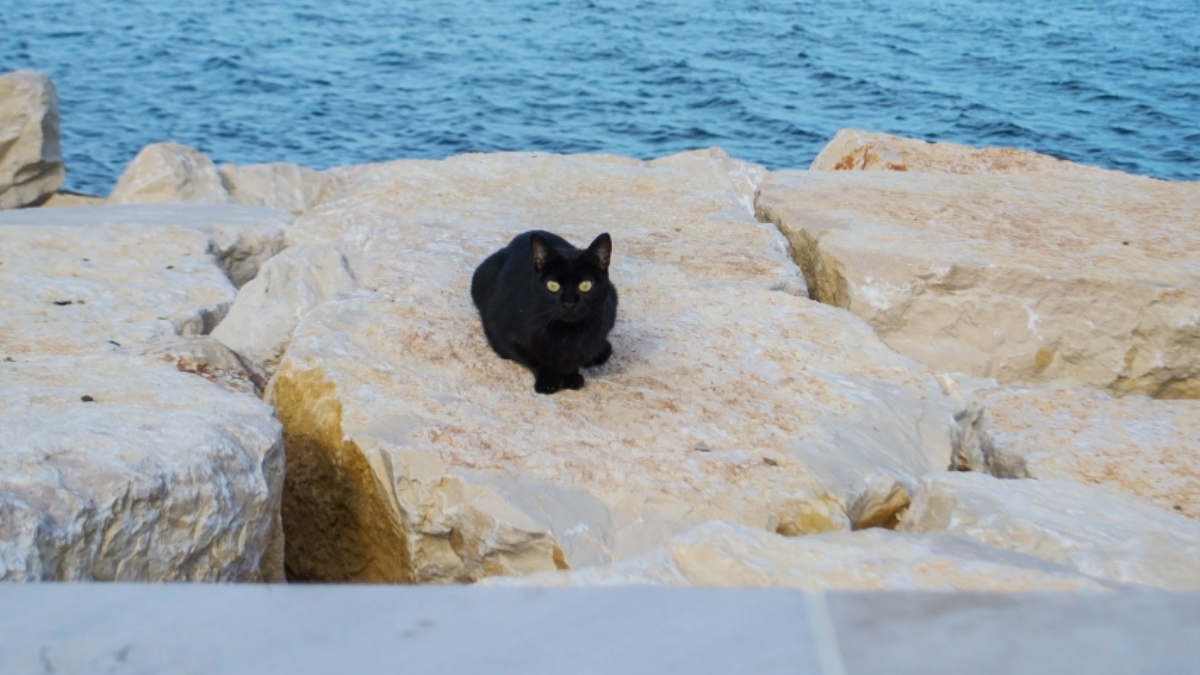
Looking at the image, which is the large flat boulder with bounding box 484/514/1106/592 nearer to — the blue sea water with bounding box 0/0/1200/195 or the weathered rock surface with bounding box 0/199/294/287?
the weathered rock surface with bounding box 0/199/294/287

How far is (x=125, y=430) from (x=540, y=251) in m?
1.58

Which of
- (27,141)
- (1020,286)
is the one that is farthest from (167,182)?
(1020,286)

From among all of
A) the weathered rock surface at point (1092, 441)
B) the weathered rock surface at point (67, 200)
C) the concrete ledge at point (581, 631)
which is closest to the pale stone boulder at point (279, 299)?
the weathered rock surface at point (1092, 441)

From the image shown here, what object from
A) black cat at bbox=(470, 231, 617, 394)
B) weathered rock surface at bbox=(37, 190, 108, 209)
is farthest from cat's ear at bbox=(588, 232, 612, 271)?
weathered rock surface at bbox=(37, 190, 108, 209)

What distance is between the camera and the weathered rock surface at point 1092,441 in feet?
13.3

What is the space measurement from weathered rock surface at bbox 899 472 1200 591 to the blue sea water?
859 centimetres

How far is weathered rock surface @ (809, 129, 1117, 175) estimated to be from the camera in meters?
7.76

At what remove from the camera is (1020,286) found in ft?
17.6

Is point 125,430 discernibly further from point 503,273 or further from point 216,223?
point 216,223

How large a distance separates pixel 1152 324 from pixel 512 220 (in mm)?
3091

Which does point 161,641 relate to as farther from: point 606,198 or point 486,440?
point 606,198

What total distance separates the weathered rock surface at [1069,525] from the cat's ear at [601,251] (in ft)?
4.56

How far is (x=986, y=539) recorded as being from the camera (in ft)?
10.5

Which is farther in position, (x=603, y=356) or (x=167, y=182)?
(x=167, y=182)
